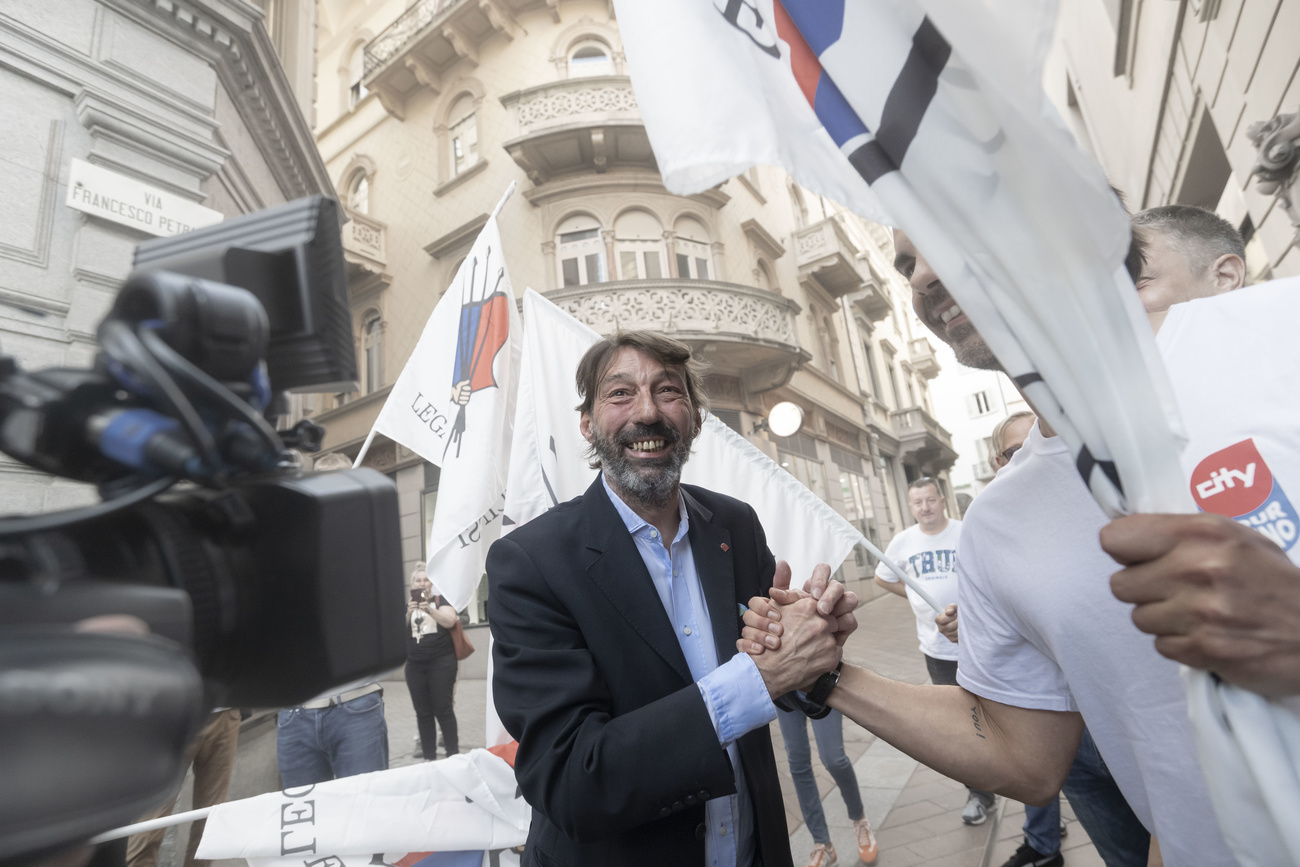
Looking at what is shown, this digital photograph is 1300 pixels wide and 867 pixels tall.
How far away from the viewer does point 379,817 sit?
2.07m

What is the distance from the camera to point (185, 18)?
14.3 ft

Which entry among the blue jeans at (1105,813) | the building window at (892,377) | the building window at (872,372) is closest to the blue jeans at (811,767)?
the blue jeans at (1105,813)

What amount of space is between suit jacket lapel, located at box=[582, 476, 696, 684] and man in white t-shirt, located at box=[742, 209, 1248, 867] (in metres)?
0.25

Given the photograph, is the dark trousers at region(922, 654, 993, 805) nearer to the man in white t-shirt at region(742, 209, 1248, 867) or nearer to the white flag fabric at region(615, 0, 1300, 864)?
the man in white t-shirt at region(742, 209, 1248, 867)

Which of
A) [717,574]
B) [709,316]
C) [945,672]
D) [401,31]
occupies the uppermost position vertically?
[401,31]

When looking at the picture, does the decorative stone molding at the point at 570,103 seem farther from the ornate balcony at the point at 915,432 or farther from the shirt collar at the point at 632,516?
the ornate balcony at the point at 915,432

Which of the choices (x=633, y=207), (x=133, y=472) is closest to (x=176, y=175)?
(x=133, y=472)

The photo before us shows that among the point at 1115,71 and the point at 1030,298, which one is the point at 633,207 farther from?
the point at 1030,298

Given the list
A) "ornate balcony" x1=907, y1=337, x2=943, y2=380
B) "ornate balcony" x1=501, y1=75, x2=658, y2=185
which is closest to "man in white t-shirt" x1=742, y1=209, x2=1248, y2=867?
"ornate balcony" x1=501, y1=75, x2=658, y2=185

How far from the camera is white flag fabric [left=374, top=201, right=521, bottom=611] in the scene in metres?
3.09

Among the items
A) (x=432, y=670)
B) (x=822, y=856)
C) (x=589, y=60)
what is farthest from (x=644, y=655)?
(x=589, y=60)

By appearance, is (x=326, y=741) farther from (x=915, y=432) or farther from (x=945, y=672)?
(x=915, y=432)

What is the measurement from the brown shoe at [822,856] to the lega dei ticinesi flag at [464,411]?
7.13ft

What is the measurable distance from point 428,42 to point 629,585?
49.2 ft
